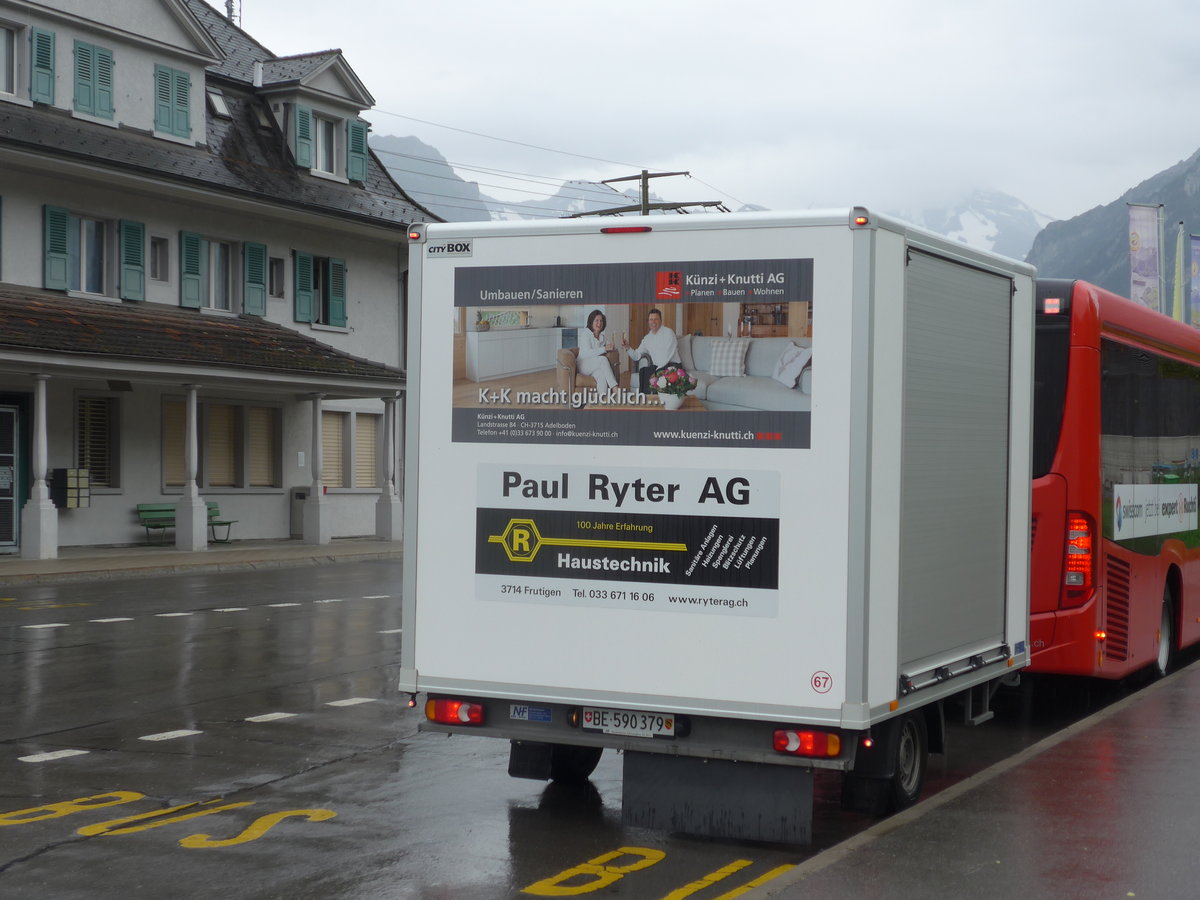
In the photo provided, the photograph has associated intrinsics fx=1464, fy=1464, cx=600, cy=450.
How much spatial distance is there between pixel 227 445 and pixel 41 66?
28.2ft

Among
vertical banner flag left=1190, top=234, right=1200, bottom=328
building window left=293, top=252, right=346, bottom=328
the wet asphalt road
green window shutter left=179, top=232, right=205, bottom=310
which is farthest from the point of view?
vertical banner flag left=1190, top=234, right=1200, bottom=328

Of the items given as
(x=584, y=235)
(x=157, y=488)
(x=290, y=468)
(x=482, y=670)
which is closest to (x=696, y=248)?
(x=584, y=235)

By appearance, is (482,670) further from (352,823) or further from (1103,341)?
(1103,341)

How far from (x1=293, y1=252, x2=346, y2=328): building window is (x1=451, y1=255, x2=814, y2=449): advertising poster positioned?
27390 millimetres

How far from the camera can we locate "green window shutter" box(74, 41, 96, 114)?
94.3ft

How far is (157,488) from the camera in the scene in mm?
29719

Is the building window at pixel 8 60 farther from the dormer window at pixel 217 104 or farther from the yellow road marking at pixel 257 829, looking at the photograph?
the yellow road marking at pixel 257 829

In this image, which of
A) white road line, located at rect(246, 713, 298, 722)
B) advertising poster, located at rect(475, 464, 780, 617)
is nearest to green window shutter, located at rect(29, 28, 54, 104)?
white road line, located at rect(246, 713, 298, 722)

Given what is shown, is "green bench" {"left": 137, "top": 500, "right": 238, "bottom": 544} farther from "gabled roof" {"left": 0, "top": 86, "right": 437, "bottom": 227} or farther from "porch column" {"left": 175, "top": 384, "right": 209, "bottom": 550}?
"gabled roof" {"left": 0, "top": 86, "right": 437, "bottom": 227}

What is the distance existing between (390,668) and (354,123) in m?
26.0

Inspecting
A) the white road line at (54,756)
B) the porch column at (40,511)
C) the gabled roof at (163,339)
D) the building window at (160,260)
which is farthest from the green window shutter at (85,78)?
the white road line at (54,756)

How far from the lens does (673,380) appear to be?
661 centimetres

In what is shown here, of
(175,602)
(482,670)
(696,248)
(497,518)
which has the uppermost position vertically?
(696,248)

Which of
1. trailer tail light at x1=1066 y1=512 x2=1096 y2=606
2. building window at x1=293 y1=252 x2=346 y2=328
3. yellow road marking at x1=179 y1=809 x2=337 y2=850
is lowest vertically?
yellow road marking at x1=179 y1=809 x2=337 y2=850
